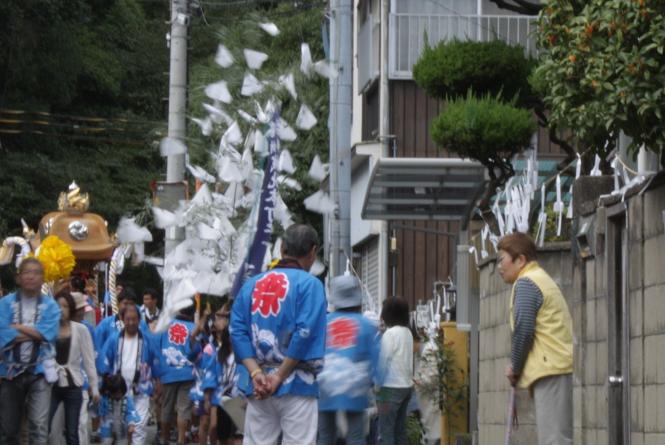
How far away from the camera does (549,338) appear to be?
10078 mm

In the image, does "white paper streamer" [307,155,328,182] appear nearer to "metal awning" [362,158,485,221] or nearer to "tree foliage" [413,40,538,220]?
"tree foliage" [413,40,538,220]

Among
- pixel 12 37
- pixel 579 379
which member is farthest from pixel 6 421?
pixel 12 37

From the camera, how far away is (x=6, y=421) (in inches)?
523

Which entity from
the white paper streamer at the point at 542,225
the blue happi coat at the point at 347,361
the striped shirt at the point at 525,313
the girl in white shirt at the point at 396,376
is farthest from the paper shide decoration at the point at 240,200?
the striped shirt at the point at 525,313

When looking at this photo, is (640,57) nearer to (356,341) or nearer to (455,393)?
(356,341)

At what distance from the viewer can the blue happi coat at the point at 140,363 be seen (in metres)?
17.2

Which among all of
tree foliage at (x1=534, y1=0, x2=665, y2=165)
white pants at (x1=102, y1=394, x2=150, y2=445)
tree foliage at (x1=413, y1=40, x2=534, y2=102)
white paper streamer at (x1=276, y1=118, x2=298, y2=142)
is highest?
tree foliage at (x1=413, y1=40, x2=534, y2=102)

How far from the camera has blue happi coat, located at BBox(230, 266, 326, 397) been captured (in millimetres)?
9289

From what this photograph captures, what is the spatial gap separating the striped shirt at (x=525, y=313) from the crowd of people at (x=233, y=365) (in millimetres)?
19

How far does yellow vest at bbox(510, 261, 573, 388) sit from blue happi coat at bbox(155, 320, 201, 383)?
8.75 m

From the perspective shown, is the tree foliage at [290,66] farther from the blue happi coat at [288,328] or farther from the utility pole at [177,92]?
the blue happi coat at [288,328]

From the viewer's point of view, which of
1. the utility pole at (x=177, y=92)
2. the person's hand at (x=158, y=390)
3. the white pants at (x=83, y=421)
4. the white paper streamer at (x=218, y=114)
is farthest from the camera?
the utility pole at (x=177, y=92)

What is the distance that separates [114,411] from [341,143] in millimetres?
3792

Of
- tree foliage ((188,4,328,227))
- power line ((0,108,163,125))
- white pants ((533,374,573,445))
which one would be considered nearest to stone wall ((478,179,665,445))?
white pants ((533,374,573,445))
